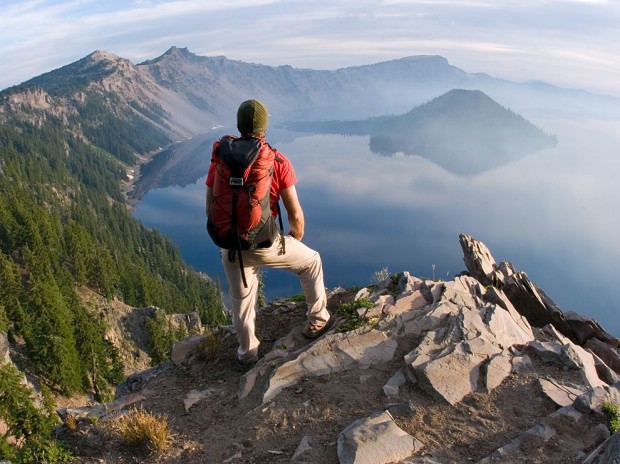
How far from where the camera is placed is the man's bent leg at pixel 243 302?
8.48m

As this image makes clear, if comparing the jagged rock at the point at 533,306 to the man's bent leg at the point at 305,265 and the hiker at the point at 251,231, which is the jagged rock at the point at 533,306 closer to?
the man's bent leg at the point at 305,265

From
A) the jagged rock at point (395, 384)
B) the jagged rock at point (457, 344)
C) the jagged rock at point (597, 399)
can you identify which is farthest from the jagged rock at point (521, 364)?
the jagged rock at point (395, 384)

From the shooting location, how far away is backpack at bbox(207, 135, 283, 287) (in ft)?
23.5

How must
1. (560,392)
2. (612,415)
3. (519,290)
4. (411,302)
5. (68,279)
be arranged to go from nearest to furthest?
(612,415)
(560,392)
(411,302)
(519,290)
(68,279)

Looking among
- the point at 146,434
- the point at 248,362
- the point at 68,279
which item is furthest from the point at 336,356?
the point at 68,279

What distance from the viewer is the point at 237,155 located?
7.11m

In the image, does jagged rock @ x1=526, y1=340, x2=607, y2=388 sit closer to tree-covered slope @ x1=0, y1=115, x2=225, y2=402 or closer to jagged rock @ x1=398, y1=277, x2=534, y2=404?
jagged rock @ x1=398, y1=277, x2=534, y2=404

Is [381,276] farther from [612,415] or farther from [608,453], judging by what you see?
[608,453]

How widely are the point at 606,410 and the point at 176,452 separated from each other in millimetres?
6900

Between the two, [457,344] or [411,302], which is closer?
[457,344]

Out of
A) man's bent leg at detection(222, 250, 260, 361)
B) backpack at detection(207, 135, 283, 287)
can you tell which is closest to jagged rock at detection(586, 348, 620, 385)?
man's bent leg at detection(222, 250, 260, 361)

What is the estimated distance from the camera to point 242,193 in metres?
7.27

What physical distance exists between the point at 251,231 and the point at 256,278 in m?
1.61

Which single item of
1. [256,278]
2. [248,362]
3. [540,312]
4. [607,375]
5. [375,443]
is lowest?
[540,312]
